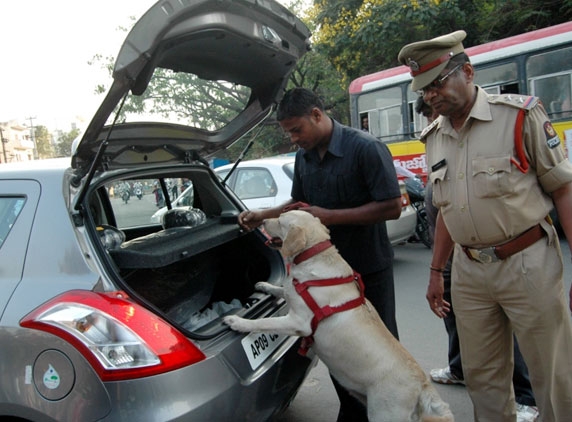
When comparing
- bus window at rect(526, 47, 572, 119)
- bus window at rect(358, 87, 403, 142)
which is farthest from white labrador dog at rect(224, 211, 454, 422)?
bus window at rect(358, 87, 403, 142)

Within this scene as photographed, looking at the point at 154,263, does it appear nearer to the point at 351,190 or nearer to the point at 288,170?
the point at 351,190

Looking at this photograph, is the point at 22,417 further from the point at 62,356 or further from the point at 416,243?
the point at 416,243

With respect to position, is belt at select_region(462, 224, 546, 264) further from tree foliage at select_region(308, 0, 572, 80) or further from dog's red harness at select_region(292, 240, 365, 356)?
tree foliage at select_region(308, 0, 572, 80)

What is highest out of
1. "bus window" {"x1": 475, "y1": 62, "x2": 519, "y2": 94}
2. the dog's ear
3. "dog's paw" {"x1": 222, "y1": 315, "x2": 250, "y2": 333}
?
"bus window" {"x1": 475, "y1": 62, "x2": 519, "y2": 94}

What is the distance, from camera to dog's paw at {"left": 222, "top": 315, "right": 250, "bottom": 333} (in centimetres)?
215

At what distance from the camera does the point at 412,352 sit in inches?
155

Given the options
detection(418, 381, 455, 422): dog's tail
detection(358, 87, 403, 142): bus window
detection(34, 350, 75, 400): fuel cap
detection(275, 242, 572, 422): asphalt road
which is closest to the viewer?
detection(34, 350, 75, 400): fuel cap

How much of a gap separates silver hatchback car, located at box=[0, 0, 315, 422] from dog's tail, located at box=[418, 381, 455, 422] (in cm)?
65

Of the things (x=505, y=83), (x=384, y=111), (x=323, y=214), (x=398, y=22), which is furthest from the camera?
(x=398, y=22)

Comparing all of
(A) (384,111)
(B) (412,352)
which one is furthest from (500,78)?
(B) (412,352)

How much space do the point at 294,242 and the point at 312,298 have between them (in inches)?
10.8

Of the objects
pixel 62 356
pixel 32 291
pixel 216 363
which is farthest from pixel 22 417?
pixel 216 363

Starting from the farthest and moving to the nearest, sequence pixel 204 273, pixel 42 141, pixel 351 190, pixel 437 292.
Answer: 1. pixel 42 141
2. pixel 204 273
3. pixel 437 292
4. pixel 351 190

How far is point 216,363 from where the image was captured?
1.90 m
